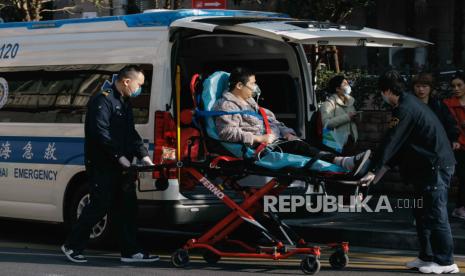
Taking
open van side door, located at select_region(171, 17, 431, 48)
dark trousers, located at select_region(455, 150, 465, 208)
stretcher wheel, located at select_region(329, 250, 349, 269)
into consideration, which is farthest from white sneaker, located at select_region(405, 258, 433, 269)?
dark trousers, located at select_region(455, 150, 465, 208)

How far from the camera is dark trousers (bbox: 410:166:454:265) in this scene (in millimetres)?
8719

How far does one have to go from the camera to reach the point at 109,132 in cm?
930

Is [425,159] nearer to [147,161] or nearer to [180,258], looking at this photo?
[180,258]

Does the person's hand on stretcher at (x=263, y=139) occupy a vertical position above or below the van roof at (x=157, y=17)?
below

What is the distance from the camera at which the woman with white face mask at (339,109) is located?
462 inches

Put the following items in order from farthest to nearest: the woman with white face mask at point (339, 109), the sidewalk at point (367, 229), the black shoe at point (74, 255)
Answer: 1. the woman with white face mask at point (339, 109)
2. the sidewalk at point (367, 229)
3. the black shoe at point (74, 255)

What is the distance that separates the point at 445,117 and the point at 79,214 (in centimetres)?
403

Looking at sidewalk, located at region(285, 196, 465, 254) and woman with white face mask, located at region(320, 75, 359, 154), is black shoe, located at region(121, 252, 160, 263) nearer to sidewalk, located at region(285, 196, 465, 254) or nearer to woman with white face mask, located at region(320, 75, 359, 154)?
sidewalk, located at region(285, 196, 465, 254)

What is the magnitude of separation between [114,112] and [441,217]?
3036 mm

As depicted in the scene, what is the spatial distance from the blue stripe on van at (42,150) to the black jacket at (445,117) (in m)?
3.77

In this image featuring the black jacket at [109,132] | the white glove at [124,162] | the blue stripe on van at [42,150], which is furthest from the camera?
the blue stripe on van at [42,150]

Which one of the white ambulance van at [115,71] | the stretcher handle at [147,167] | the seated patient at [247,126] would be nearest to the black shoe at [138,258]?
the white ambulance van at [115,71]

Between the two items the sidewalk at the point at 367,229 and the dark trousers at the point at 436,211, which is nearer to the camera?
the dark trousers at the point at 436,211

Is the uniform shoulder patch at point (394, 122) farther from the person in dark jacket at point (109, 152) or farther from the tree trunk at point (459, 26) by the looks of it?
the tree trunk at point (459, 26)
